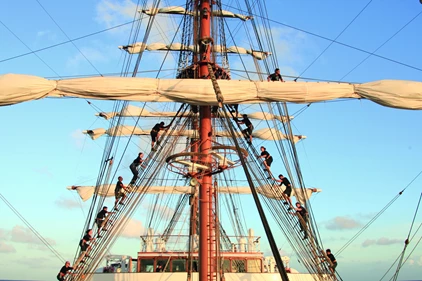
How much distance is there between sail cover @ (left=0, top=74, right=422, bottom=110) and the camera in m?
14.4

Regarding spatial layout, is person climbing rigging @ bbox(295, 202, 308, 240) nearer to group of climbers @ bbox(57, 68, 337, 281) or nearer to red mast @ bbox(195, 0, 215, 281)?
group of climbers @ bbox(57, 68, 337, 281)

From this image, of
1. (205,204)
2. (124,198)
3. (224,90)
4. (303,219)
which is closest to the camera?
(205,204)

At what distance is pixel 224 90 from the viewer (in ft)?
49.3

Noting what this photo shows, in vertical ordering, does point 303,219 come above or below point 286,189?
below

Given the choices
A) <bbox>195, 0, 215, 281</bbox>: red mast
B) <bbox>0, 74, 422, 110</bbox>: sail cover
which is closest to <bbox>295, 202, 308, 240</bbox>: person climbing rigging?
<bbox>195, 0, 215, 281</bbox>: red mast

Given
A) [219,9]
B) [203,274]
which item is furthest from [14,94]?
[219,9]

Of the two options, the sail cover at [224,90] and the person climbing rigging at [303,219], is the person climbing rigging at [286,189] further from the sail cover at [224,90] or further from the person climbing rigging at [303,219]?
the sail cover at [224,90]

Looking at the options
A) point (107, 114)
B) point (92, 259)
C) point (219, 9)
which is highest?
point (107, 114)

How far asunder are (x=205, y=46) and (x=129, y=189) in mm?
6005

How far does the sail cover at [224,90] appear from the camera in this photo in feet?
→ 47.3

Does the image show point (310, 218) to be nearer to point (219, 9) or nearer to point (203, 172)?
point (203, 172)

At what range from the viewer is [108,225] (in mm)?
17438

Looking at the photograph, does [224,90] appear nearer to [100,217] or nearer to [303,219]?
[303,219]

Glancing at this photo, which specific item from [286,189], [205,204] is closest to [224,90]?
[205,204]
